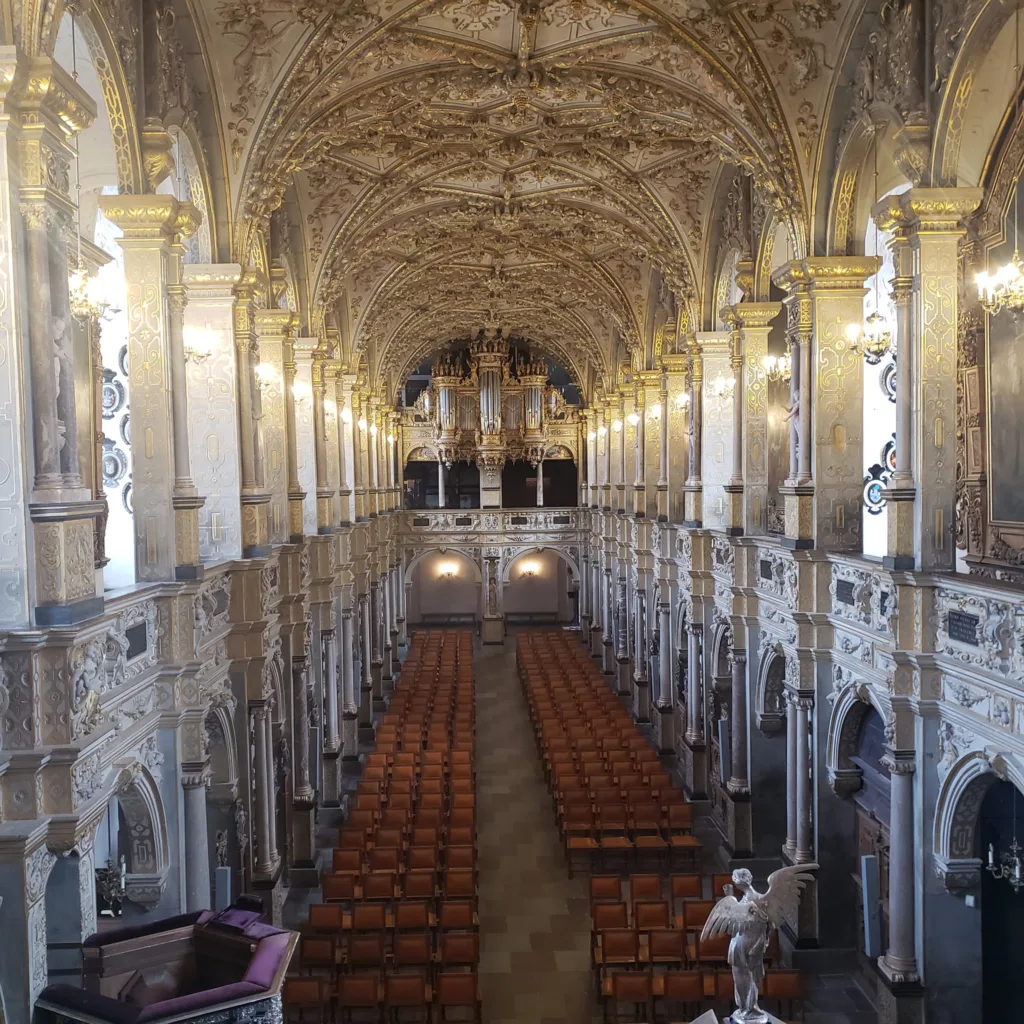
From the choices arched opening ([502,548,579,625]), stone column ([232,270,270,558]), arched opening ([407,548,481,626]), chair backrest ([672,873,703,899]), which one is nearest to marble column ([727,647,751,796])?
chair backrest ([672,873,703,899])

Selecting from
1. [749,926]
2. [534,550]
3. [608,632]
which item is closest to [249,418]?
Answer: [749,926]

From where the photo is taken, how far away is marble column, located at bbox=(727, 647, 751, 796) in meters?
15.9

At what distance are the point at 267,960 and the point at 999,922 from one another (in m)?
8.24

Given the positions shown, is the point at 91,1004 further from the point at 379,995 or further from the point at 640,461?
the point at 640,461

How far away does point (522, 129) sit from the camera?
16.8 m

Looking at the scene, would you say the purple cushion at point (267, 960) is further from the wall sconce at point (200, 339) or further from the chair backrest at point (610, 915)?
the wall sconce at point (200, 339)

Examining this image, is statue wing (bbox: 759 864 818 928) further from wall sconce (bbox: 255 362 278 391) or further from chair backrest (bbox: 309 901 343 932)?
wall sconce (bbox: 255 362 278 391)

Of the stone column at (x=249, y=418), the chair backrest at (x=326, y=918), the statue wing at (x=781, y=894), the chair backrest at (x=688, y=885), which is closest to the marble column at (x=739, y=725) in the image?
the chair backrest at (x=688, y=885)

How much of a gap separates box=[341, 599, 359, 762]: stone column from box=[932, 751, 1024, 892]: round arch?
591 inches

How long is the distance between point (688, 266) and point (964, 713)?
37.5ft

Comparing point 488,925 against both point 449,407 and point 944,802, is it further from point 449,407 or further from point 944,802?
point 449,407

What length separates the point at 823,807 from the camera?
12852mm

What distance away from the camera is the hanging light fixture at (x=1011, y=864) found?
894 centimetres

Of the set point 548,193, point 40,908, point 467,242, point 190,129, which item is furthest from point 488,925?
point 467,242
